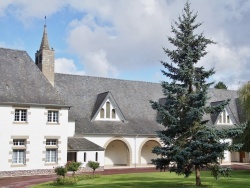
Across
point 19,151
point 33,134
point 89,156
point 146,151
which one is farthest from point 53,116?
point 146,151

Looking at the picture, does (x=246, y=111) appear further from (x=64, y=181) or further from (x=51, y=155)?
(x=64, y=181)

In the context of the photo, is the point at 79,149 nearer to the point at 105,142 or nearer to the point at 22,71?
the point at 105,142

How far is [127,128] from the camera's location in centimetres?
3709

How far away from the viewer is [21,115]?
95.1ft

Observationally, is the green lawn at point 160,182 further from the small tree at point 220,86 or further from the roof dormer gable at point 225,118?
the small tree at point 220,86

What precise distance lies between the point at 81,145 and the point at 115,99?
9485mm

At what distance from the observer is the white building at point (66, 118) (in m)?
28.7

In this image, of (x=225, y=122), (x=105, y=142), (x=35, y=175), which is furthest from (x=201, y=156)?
(x=225, y=122)

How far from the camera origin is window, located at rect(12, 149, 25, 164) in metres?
28.5

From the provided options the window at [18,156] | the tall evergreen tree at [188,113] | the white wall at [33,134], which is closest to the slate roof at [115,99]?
the white wall at [33,134]

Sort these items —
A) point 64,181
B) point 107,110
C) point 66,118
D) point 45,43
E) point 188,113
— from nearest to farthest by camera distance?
point 188,113 → point 64,181 → point 66,118 → point 45,43 → point 107,110

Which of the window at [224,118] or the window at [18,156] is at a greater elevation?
the window at [224,118]

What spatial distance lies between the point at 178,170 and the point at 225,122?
26.9 meters

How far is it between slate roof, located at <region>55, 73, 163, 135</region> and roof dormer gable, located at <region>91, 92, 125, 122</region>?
0.50 meters
